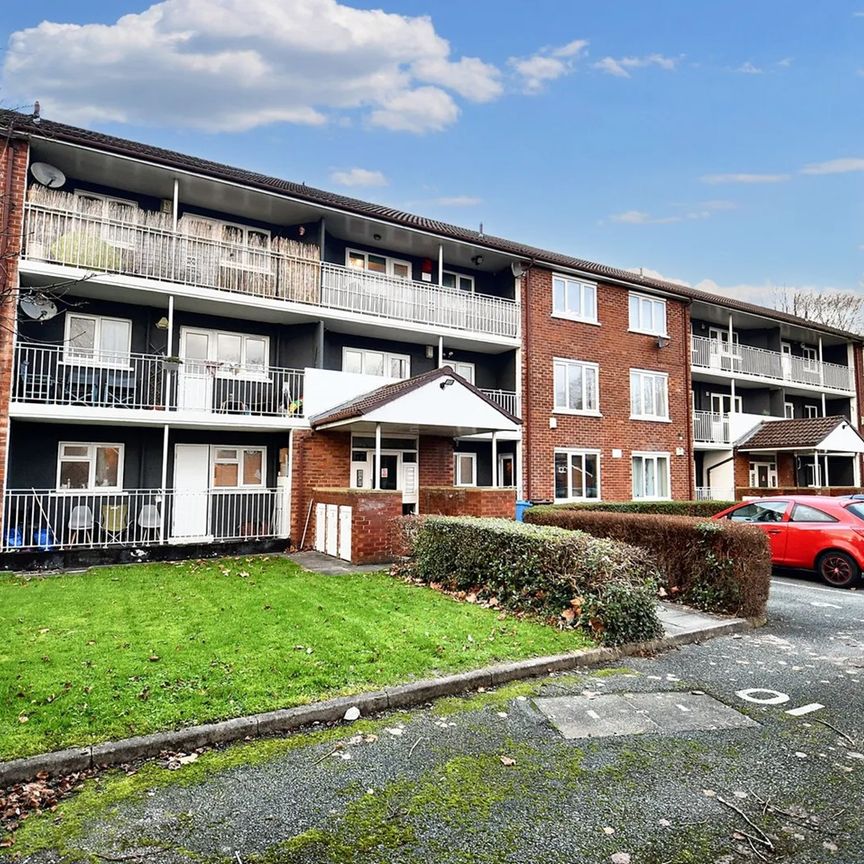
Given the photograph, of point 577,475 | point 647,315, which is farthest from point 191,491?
point 647,315

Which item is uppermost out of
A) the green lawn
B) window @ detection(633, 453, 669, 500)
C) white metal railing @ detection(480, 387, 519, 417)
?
white metal railing @ detection(480, 387, 519, 417)

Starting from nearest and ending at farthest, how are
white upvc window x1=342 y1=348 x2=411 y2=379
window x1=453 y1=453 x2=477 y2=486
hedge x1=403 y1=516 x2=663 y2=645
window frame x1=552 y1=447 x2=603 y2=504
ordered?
hedge x1=403 y1=516 x2=663 y2=645 < white upvc window x1=342 y1=348 x2=411 y2=379 < window x1=453 y1=453 x2=477 y2=486 < window frame x1=552 y1=447 x2=603 y2=504

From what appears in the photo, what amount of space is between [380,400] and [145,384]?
17.9 ft

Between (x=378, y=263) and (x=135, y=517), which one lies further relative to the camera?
(x=378, y=263)

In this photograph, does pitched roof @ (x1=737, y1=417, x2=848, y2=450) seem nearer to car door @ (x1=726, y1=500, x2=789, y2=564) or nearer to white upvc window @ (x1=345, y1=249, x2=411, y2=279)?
car door @ (x1=726, y1=500, x2=789, y2=564)

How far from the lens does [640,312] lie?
2175 cm

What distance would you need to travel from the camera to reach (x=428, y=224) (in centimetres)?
1727

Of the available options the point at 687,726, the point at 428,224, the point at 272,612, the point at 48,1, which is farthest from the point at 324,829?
the point at 428,224

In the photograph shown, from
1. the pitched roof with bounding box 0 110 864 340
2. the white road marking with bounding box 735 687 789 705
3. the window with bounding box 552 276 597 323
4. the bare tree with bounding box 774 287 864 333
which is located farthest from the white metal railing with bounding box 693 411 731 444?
the bare tree with bounding box 774 287 864 333

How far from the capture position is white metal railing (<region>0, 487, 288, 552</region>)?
12141 mm

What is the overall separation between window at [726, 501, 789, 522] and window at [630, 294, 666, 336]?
1067 cm

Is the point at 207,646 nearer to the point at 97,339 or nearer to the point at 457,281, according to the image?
the point at 97,339

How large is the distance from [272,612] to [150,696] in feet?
9.18

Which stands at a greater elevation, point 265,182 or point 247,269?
point 265,182
